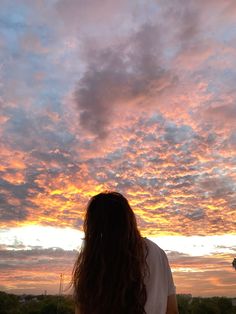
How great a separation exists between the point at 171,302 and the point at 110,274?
429 millimetres

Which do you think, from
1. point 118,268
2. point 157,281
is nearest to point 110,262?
point 118,268

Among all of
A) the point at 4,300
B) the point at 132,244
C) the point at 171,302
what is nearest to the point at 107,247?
the point at 132,244

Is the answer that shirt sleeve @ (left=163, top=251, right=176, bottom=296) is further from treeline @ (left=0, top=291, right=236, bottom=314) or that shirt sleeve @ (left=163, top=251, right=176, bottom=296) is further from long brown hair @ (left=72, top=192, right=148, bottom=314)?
treeline @ (left=0, top=291, right=236, bottom=314)

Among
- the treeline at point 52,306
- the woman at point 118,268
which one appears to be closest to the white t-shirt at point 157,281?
the woman at point 118,268

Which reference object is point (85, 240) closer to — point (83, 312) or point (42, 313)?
point (83, 312)

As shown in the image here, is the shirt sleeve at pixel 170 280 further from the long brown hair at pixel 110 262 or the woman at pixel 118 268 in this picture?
the long brown hair at pixel 110 262

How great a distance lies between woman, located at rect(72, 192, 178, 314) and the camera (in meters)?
2.85

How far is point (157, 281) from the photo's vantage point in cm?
293

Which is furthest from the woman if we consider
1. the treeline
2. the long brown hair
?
the treeline

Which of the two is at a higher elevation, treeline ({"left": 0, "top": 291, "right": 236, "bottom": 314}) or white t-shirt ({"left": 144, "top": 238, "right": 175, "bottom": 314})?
treeline ({"left": 0, "top": 291, "right": 236, "bottom": 314})

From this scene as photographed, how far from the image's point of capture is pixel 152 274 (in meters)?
2.96

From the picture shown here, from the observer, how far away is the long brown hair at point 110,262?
9.31 feet

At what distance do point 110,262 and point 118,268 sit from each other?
7 centimetres

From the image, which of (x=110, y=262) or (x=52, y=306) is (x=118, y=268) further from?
(x=52, y=306)
